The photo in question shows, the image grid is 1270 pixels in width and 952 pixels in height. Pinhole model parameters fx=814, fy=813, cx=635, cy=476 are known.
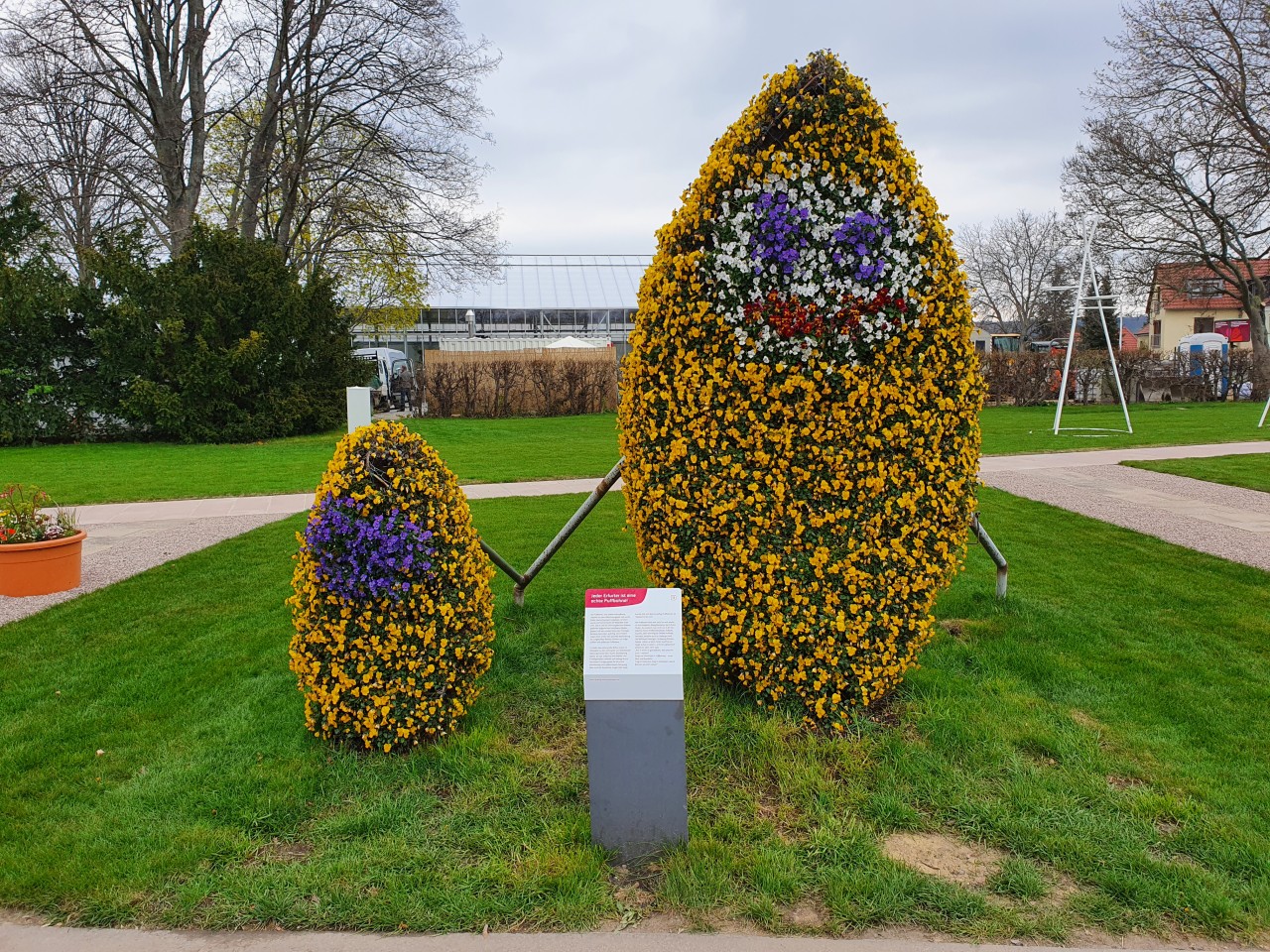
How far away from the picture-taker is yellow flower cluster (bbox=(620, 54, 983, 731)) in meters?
3.26

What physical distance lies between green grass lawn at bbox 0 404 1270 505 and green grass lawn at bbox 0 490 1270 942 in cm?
563

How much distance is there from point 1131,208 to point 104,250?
27.0 metres

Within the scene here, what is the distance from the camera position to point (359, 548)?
10.6ft

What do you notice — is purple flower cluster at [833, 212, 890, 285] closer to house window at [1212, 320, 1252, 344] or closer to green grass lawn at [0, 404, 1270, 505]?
green grass lawn at [0, 404, 1270, 505]

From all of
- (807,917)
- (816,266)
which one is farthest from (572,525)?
(807,917)

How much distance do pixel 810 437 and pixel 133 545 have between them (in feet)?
23.7

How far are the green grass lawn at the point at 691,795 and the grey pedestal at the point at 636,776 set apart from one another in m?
0.11

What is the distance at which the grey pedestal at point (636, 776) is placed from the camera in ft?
9.09

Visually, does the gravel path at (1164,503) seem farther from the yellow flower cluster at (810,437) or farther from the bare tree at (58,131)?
the bare tree at (58,131)

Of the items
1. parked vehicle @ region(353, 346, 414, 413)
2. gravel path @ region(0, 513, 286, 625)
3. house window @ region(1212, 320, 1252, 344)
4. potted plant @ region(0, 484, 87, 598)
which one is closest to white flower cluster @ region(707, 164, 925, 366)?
gravel path @ region(0, 513, 286, 625)

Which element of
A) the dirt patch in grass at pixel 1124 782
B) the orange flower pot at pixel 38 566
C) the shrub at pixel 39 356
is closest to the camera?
the dirt patch in grass at pixel 1124 782

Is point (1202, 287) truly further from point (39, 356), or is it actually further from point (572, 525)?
point (39, 356)

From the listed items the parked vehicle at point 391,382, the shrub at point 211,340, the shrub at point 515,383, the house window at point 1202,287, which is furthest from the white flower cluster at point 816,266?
the house window at point 1202,287

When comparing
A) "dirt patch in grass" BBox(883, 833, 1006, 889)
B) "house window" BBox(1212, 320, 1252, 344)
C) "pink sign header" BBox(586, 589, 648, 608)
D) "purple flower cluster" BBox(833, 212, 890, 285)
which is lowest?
"dirt patch in grass" BBox(883, 833, 1006, 889)
